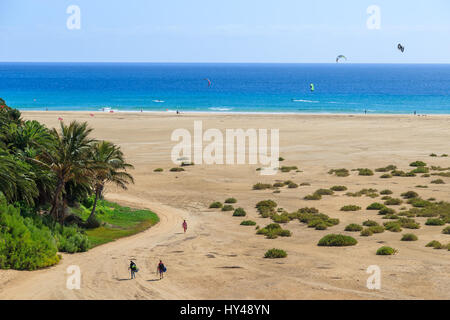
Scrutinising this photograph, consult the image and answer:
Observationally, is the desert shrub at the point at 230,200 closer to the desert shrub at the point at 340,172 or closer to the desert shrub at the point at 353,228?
the desert shrub at the point at 353,228

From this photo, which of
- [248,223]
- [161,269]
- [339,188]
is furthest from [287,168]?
[161,269]

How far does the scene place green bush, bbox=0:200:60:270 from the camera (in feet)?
84.1

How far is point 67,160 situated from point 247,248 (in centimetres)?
1106

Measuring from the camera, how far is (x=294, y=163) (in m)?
62.5

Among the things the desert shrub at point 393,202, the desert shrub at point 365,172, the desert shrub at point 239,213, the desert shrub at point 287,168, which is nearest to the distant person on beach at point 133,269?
the desert shrub at point 239,213

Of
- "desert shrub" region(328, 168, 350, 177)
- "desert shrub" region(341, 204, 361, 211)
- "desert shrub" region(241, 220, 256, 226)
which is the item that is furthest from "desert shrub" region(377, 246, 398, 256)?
"desert shrub" region(328, 168, 350, 177)

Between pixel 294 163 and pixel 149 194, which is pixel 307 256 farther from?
pixel 294 163

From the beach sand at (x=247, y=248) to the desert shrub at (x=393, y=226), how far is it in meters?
0.48

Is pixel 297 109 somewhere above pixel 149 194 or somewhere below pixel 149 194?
above

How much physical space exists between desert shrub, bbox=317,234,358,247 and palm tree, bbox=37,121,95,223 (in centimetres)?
1404

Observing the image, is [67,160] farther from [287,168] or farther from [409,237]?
[287,168]

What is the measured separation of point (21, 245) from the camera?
26016mm

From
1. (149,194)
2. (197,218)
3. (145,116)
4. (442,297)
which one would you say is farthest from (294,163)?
(145,116)
